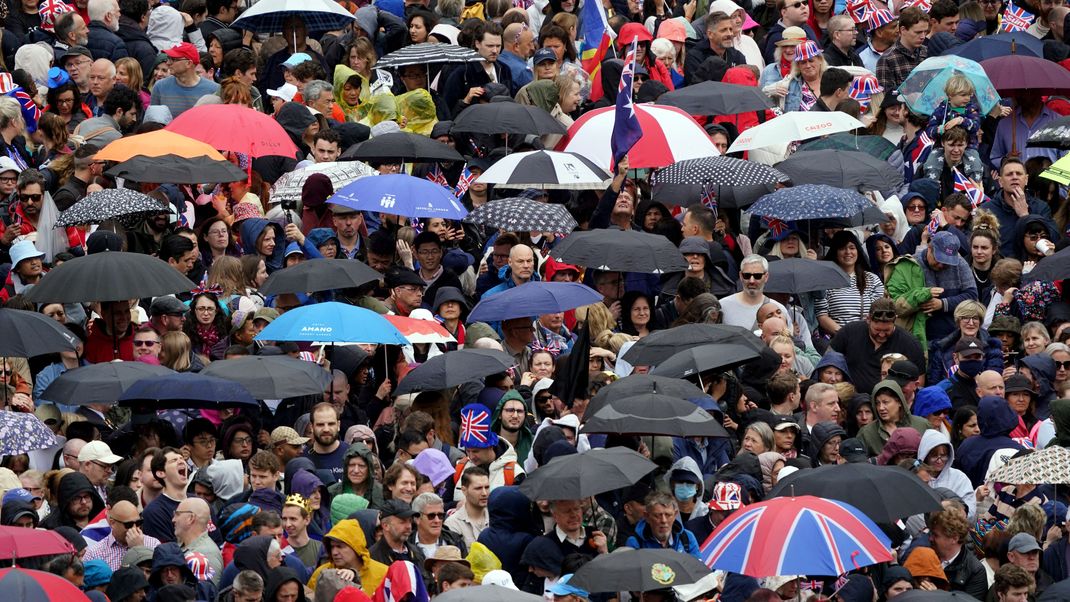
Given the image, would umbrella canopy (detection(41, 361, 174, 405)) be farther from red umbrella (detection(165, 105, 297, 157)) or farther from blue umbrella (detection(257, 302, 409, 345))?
red umbrella (detection(165, 105, 297, 157))

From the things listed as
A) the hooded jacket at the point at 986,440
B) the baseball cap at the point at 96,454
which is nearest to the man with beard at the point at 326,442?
the baseball cap at the point at 96,454

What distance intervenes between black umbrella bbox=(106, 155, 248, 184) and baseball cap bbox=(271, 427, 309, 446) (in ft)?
12.1

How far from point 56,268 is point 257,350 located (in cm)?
154

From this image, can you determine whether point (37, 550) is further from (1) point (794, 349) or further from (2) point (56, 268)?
(1) point (794, 349)

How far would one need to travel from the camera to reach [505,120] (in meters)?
22.3

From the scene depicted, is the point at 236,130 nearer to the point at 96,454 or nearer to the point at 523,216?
the point at 523,216

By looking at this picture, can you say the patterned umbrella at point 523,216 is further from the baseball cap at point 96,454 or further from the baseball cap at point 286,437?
the baseball cap at point 96,454

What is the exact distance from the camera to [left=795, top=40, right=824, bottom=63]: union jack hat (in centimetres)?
2412

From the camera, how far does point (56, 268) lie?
18.5m

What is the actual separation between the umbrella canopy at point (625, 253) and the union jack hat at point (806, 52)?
15.3ft

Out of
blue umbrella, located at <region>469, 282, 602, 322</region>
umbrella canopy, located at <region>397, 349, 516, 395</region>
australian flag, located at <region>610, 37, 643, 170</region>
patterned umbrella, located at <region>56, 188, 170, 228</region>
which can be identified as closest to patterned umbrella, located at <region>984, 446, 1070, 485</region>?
umbrella canopy, located at <region>397, 349, 516, 395</region>

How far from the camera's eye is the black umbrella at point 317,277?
1916 cm

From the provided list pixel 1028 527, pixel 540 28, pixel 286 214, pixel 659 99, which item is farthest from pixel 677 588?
pixel 540 28

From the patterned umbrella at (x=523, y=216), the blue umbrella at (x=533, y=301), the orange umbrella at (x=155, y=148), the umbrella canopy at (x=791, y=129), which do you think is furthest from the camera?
the umbrella canopy at (x=791, y=129)
